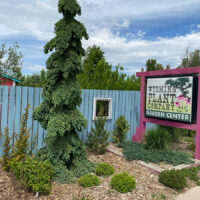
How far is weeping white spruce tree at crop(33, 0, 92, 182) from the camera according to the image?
382cm

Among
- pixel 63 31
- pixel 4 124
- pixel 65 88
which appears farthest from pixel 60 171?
pixel 63 31

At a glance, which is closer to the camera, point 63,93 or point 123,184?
point 123,184

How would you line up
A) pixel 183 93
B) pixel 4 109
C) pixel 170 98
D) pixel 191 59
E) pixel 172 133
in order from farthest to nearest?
pixel 191 59, pixel 172 133, pixel 170 98, pixel 183 93, pixel 4 109

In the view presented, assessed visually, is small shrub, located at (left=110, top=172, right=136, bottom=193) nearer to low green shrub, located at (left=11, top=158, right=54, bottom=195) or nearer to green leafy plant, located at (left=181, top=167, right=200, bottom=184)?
low green shrub, located at (left=11, top=158, right=54, bottom=195)

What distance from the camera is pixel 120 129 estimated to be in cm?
673

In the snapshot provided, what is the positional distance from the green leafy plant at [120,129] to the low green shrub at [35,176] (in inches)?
137

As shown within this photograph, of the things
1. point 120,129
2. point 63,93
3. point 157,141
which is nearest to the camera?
point 63,93

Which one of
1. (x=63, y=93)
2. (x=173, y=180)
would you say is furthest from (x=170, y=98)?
(x=63, y=93)

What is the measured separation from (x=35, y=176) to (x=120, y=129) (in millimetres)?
3875

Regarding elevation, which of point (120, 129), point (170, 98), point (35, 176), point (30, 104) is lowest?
point (35, 176)

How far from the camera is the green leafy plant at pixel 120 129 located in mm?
6688

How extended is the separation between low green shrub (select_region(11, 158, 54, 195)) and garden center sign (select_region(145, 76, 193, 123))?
420cm

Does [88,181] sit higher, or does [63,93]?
[63,93]

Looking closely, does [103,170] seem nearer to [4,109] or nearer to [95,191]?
[95,191]
